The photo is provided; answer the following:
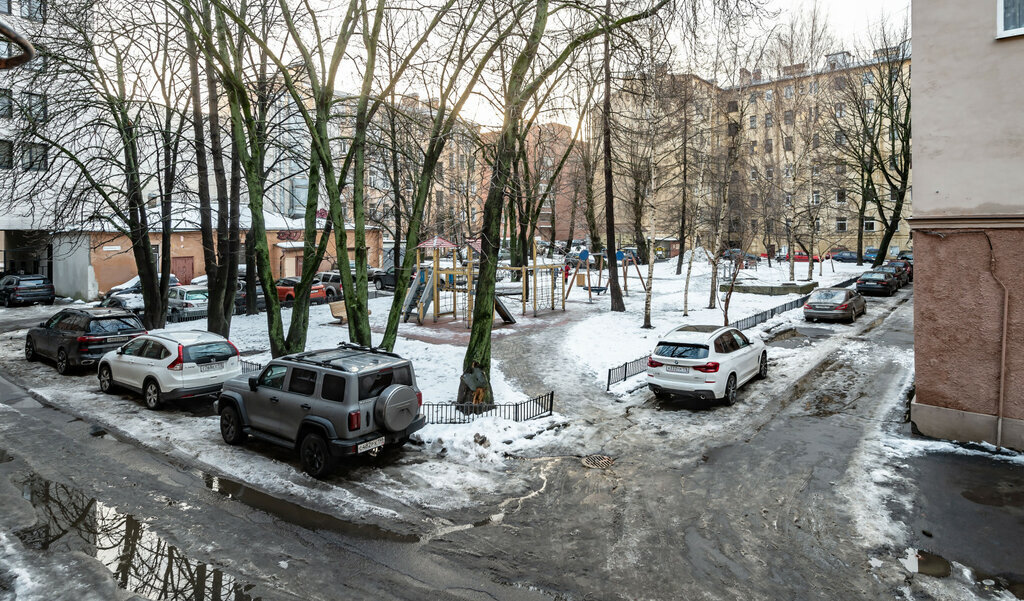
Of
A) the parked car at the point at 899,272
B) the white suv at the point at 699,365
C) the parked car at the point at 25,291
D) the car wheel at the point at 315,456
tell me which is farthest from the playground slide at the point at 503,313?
the parked car at the point at 25,291

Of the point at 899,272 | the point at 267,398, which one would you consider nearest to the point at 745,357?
the point at 267,398

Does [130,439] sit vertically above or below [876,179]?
below

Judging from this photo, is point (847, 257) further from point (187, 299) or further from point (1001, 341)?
point (187, 299)

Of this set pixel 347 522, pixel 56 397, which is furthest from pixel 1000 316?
pixel 56 397

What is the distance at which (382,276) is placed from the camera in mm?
35844

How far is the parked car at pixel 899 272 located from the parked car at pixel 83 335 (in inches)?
1322

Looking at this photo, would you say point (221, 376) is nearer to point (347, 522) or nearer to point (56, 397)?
point (56, 397)

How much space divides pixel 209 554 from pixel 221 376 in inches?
264

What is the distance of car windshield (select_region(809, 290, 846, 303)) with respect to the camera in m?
22.5

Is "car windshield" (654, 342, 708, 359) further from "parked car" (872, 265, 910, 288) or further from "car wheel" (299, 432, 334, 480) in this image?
"parked car" (872, 265, 910, 288)

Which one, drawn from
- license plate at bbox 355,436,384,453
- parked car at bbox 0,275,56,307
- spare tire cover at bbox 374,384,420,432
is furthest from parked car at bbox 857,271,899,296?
parked car at bbox 0,275,56,307

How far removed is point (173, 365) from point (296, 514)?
19.8 ft

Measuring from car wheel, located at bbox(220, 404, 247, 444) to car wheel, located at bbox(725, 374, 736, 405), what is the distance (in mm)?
8892

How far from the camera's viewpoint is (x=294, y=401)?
8930 millimetres
